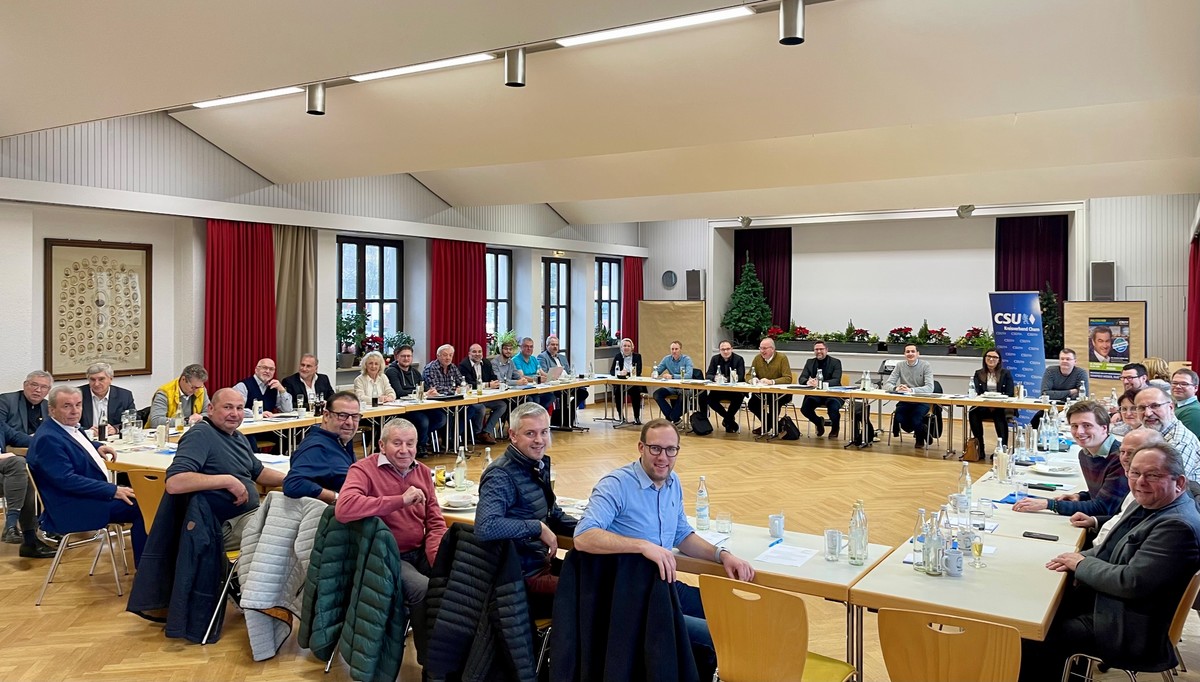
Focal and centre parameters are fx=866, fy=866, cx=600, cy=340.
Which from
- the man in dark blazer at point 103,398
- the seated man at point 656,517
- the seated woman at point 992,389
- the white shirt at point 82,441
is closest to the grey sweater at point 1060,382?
the seated woman at point 992,389

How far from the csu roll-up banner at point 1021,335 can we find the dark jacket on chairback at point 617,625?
29.2 ft

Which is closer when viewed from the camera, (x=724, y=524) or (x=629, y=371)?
(x=724, y=524)

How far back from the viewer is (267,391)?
26.7 ft

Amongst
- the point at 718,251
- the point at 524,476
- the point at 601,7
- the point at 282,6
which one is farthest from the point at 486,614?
the point at 718,251

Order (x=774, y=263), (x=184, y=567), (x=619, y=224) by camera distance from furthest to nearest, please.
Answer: (x=619, y=224) < (x=774, y=263) < (x=184, y=567)

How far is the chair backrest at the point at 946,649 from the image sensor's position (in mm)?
2430

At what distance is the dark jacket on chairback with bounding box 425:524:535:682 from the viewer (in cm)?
320

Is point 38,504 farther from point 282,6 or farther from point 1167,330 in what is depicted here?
point 1167,330

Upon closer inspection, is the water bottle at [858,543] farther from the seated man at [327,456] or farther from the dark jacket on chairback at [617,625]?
the seated man at [327,456]

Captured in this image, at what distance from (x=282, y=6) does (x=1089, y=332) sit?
10.6 metres

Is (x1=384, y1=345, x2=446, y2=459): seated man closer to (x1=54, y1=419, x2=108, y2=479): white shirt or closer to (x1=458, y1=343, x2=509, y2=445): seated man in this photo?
(x1=458, y1=343, x2=509, y2=445): seated man

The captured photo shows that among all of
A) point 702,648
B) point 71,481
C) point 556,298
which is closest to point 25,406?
point 71,481

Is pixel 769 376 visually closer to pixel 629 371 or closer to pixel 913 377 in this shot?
pixel 913 377

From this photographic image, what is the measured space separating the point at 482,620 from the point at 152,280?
23.1ft
